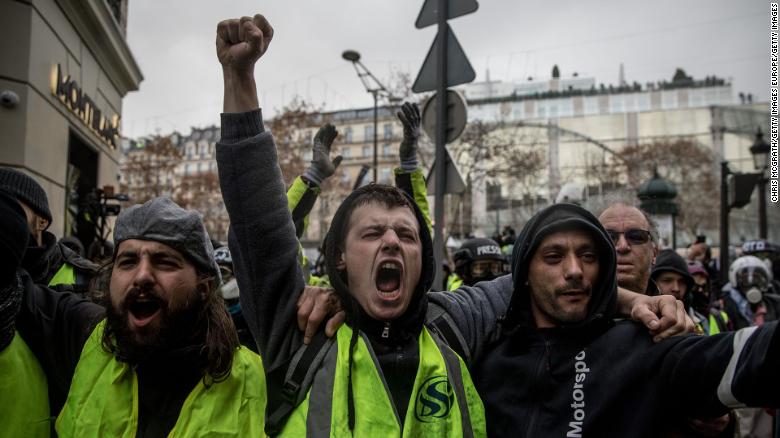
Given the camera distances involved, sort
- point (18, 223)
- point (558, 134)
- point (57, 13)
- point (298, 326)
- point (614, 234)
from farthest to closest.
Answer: point (558, 134) < point (57, 13) < point (614, 234) < point (298, 326) < point (18, 223)

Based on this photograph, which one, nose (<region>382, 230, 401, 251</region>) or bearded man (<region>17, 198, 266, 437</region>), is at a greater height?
nose (<region>382, 230, 401, 251</region>)

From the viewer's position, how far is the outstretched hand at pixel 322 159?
12.5 ft

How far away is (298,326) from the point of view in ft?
6.75

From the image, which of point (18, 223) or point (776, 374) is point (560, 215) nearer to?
point (776, 374)

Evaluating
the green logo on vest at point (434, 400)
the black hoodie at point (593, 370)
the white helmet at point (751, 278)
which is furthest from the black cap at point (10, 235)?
the white helmet at point (751, 278)

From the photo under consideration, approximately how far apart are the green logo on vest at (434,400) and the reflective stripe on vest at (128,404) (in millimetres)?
655

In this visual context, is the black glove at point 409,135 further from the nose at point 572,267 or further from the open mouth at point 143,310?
the open mouth at point 143,310

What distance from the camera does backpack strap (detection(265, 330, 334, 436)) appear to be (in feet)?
6.21

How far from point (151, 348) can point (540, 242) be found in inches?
61.3

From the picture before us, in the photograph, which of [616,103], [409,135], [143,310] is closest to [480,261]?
[409,135]

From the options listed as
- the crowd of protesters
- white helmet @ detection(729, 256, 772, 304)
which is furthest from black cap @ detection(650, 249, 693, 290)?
the crowd of protesters

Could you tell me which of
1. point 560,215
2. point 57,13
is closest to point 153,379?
point 560,215

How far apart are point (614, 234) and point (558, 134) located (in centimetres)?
5705

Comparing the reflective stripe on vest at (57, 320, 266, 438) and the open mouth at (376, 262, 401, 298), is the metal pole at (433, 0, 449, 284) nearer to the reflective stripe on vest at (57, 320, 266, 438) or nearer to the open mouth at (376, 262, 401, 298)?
the open mouth at (376, 262, 401, 298)
